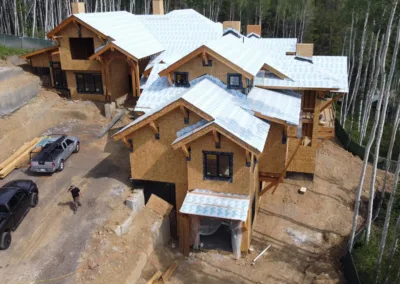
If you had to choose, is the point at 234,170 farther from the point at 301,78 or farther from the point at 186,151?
the point at 301,78

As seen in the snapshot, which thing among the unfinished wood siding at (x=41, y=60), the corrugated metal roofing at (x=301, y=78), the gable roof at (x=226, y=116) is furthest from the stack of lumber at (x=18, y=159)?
the corrugated metal roofing at (x=301, y=78)

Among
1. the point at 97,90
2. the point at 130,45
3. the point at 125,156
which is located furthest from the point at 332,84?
the point at 97,90

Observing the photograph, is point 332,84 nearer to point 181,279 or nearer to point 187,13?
point 181,279

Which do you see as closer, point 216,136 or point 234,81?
point 216,136

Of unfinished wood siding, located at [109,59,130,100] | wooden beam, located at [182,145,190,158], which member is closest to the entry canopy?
wooden beam, located at [182,145,190,158]

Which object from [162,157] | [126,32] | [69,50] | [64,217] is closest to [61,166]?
[64,217]

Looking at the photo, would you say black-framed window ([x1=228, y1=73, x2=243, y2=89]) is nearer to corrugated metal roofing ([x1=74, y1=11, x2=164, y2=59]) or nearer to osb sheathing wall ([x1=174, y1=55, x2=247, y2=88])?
osb sheathing wall ([x1=174, y1=55, x2=247, y2=88])
